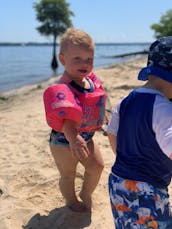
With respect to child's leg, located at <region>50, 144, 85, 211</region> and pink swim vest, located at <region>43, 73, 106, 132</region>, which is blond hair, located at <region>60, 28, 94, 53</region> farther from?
child's leg, located at <region>50, 144, 85, 211</region>

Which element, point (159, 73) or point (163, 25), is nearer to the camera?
point (159, 73)

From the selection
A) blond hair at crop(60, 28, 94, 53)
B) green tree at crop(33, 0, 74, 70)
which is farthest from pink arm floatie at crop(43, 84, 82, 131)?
green tree at crop(33, 0, 74, 70)

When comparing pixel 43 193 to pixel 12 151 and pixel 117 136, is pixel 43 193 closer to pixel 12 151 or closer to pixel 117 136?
pixel 12 151

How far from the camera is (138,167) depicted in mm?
2004

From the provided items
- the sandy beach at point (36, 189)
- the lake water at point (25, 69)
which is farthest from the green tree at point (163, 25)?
the sandy beach at point (36, 189)

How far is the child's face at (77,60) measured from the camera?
274 cm

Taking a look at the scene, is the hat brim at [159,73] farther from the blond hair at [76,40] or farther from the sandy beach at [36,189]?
the sandy beach at [36,189]

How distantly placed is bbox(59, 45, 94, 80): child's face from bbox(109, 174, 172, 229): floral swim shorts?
103 cm

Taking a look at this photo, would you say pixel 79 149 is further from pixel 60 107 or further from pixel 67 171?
pixel 67 171

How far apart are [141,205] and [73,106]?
2.80 feet

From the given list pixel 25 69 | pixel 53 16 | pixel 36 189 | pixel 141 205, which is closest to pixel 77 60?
pixel 141 205

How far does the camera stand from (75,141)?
2363mm

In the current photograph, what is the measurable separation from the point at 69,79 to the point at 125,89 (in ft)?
21.2

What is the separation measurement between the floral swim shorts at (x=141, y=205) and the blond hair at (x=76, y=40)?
1.11 m
